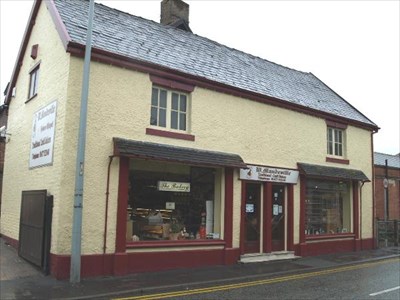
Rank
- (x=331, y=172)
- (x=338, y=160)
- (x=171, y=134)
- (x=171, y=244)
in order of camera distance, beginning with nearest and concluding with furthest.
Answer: (x=171, y=244), (x=171, y=134), (x=331, y=172), (x=338, y=160)

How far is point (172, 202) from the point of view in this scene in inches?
499

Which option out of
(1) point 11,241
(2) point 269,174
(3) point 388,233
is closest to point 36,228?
(1) point 11,241

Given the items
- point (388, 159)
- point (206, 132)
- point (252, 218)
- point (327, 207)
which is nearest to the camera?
point (206, 132)

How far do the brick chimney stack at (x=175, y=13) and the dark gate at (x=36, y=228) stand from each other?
1041cm

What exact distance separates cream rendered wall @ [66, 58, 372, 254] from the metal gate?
1.16 metres

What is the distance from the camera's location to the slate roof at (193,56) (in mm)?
12078

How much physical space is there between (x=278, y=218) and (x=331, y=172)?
3.13 m

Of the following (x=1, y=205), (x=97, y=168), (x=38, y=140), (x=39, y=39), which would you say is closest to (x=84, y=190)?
(x=97, y=168)

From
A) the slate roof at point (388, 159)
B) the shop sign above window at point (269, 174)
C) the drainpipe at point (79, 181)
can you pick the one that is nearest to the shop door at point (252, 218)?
the shop sign above window at point (269, 174)

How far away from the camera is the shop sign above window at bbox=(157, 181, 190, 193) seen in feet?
40.4

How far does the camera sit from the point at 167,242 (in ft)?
38.6

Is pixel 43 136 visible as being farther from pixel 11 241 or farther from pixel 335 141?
pixel 335 141

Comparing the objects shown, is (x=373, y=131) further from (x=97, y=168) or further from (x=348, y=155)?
(x=97, y=168)

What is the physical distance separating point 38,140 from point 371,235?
14.1 meters
